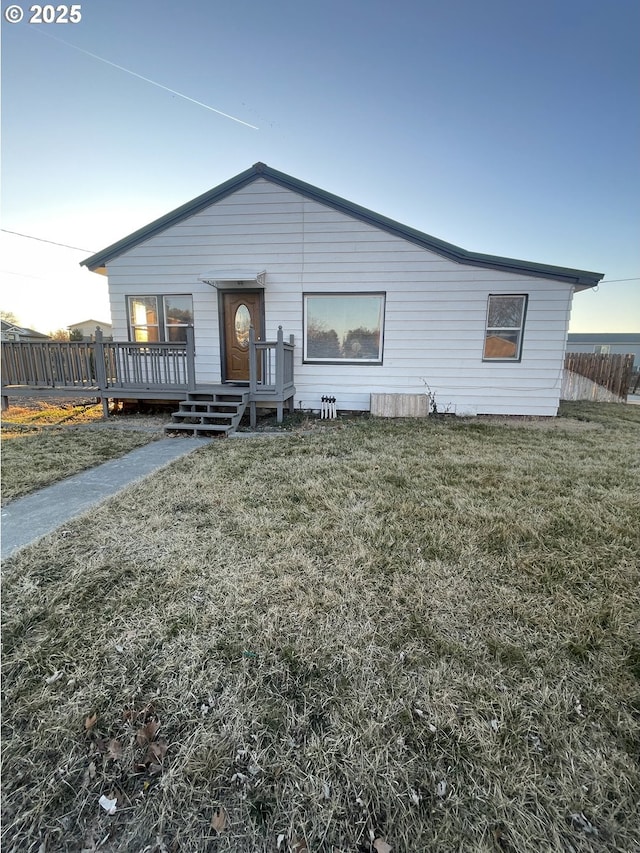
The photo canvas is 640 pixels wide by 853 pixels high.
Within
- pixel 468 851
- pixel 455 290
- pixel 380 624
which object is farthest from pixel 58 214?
pixel 468 851

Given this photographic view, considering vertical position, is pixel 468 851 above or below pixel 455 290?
below

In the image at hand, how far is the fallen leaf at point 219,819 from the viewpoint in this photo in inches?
44.0

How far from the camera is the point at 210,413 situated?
275 inches

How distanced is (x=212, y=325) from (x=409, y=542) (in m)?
7.36

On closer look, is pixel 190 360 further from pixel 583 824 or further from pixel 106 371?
pixel 583 824

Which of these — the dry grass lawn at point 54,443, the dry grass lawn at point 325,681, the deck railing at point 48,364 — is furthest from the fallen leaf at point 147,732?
the deck railing at point 48,364

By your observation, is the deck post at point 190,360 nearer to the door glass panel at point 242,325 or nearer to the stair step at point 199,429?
the stair step at point 199,429

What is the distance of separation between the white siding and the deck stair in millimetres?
1344

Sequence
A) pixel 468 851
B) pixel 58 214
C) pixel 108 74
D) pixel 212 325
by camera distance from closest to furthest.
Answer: pixel 468 851 < pixel 108 74 < pixel 212 325 < pixel 58 214

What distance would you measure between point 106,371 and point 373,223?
6768 millimetres

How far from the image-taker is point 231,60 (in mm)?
7375

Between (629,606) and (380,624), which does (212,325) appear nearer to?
(380,624)

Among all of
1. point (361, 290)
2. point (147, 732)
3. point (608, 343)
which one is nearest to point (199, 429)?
point (361, 290)

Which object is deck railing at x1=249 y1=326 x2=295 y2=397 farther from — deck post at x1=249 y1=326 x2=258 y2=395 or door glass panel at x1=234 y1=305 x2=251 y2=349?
door glass panel at x1=234 y1=305 x2=251 y2=349
